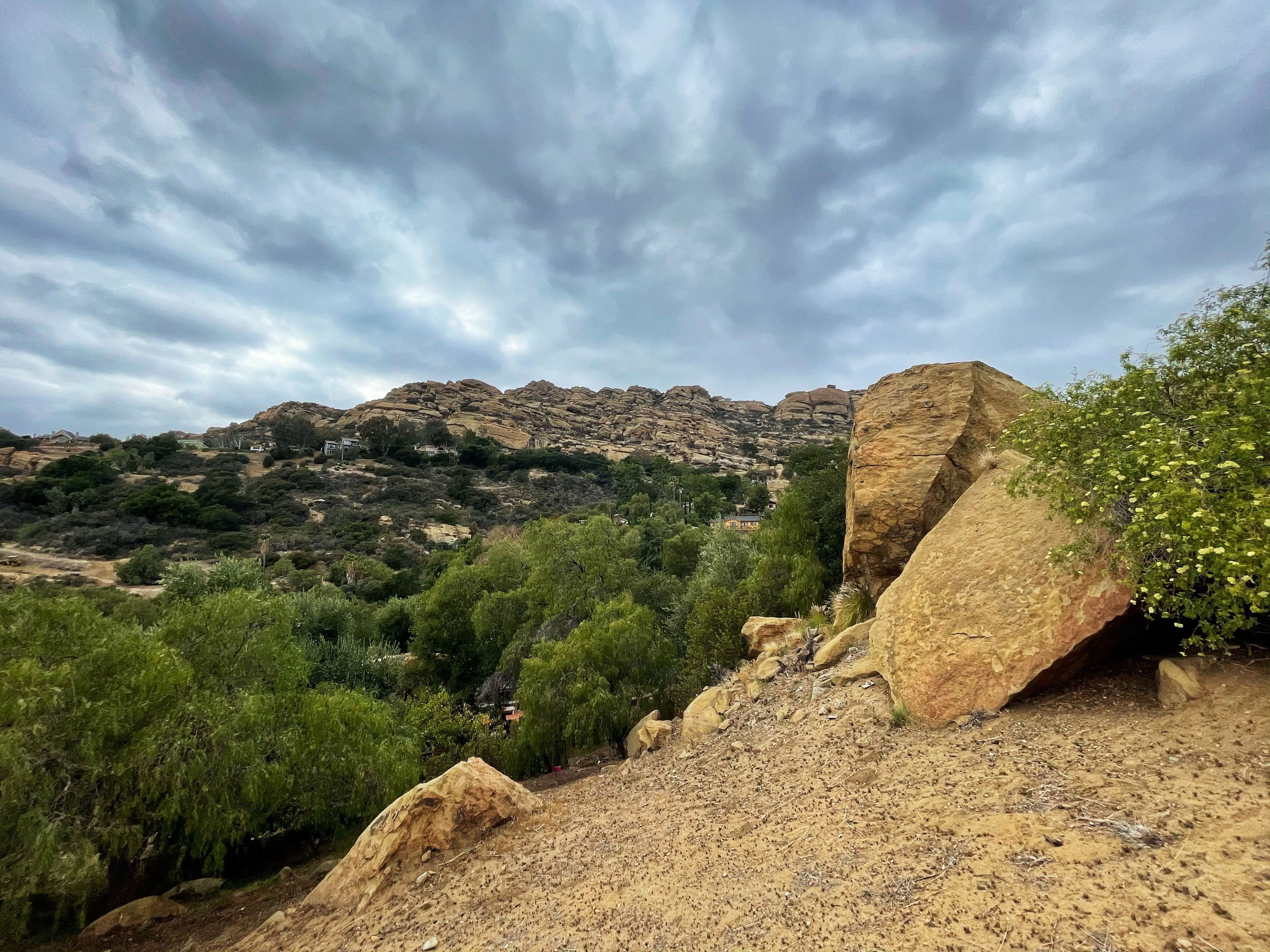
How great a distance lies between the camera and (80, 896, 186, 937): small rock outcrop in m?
8.60

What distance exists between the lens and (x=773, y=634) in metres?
13.6

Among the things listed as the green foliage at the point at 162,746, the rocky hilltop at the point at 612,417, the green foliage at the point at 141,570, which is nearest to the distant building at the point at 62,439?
the rocky hilltop at the point at 612,417

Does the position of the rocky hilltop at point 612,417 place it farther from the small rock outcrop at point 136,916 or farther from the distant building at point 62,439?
the small rock outcrop at point 136,916

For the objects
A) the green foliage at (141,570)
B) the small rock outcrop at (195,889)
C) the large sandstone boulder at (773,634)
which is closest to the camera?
the small rock outcrop at (195,889)

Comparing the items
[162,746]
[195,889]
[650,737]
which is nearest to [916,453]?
[650,737]

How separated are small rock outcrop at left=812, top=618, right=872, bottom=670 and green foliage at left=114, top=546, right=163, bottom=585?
4248 centimetres

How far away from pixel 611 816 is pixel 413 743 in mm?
7047

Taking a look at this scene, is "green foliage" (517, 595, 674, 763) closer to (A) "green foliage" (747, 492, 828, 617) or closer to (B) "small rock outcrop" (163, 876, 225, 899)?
(A) "green foliage" (747, 492, 828, 617)

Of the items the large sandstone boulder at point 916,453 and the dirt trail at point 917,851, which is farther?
the large sandstone boulder at point 916,453

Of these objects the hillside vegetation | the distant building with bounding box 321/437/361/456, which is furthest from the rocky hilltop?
the hillside vegetation

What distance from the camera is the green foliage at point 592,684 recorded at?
14641 mm

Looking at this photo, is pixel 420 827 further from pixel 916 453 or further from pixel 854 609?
pixel 916 453

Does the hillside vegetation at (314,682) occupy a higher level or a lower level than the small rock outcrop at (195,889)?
higher

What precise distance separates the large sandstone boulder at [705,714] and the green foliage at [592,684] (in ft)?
12.5
